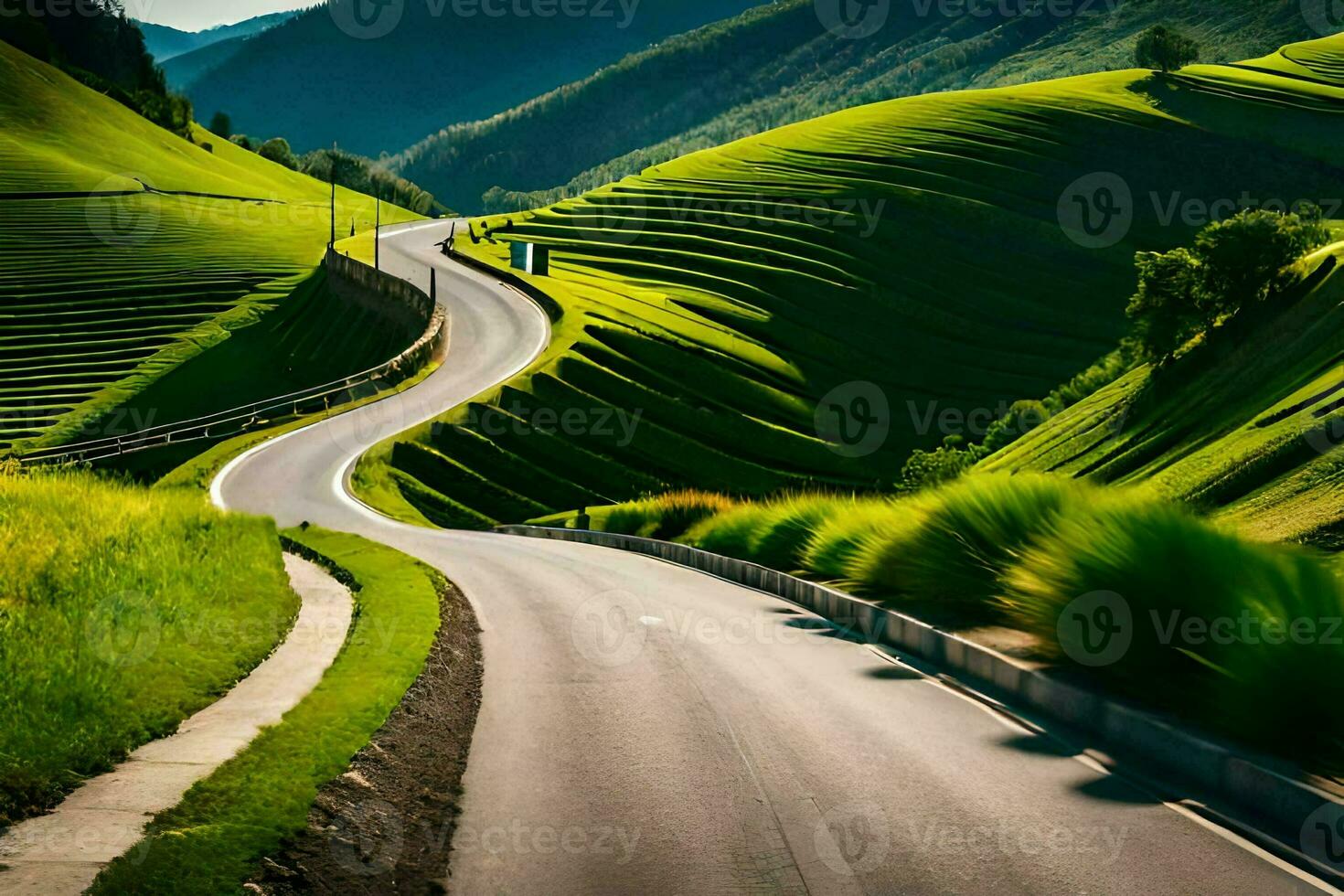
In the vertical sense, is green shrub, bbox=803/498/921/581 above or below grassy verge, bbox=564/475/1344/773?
below

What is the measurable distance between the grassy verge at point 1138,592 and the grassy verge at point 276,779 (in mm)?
6276

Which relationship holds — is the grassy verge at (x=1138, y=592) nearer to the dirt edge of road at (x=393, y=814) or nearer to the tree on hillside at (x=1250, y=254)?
the dirt edge of road at (x=393, y=814)

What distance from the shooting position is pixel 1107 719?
9.30m

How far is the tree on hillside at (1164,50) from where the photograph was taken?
14088 centimetres

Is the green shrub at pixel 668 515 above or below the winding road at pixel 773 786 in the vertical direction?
below

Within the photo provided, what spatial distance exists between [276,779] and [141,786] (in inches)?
34.3

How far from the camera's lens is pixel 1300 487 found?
1759cm

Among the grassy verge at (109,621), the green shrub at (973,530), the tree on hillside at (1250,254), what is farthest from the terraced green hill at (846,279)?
the green shrub at (973,530)

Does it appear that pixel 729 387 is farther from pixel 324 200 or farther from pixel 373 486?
pixel 324 200

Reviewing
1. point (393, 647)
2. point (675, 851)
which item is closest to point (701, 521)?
point (393, 647)

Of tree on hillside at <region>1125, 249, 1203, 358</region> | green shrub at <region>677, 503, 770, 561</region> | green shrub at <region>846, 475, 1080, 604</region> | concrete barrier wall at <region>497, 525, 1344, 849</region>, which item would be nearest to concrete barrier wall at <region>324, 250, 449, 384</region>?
green shrub at <region>677, 503, 770, 561</region>

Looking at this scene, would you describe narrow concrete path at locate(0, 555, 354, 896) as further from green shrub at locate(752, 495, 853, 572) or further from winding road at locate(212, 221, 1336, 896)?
green shrub at locate(752, 495, 853, 572)

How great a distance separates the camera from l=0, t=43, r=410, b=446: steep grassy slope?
6912 centimetres

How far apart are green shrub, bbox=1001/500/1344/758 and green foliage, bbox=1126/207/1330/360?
22184 millimetres
